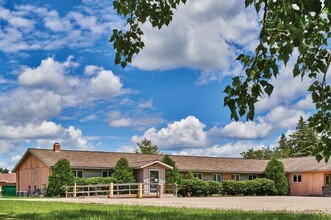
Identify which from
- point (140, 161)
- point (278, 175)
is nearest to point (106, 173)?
point (140, 161)

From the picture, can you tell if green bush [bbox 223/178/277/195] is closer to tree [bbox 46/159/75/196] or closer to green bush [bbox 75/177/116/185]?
green bush [bbox 75/177/116/185]

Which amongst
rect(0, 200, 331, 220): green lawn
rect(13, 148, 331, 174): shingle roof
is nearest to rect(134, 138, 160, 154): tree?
rect(13, 148, 331, 174): shingle roof

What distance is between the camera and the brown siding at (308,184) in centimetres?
4666

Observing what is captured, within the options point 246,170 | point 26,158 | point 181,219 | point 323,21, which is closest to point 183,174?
point 246,170

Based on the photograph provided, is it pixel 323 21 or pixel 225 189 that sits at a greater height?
pixel 323 21

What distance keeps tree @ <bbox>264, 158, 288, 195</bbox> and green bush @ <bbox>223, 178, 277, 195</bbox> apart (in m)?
0.95

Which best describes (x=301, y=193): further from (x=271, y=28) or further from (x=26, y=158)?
(x=271, y=28)

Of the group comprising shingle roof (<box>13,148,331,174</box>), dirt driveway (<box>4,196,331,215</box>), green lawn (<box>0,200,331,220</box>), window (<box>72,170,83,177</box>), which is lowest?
dirt driveway (<box>4,196,331,215</box>)

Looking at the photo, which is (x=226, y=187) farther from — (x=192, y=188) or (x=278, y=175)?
(x=278, y=175)

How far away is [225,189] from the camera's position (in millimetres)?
44688

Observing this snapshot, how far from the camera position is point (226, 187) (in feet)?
146

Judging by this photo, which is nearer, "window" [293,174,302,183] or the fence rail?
the fence rail

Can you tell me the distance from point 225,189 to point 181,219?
35770 mm

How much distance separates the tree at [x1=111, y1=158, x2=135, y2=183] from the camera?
40.3 metres
